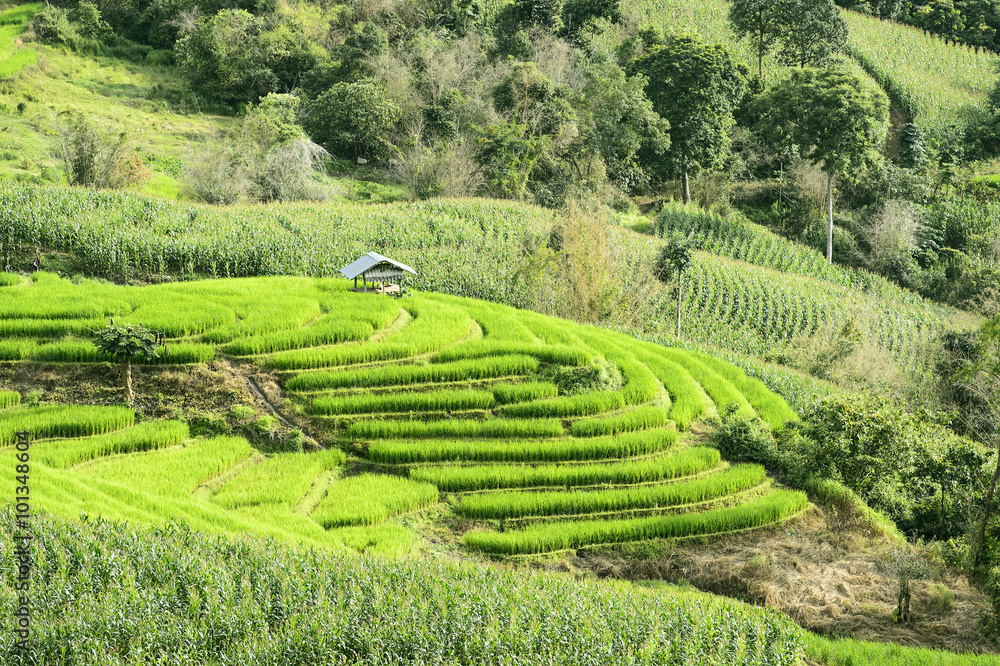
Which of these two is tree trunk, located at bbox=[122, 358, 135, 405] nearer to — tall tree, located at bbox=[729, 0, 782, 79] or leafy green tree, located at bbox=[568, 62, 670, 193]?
leafy green tree, located at bbox=[568, 62, 670, 193]

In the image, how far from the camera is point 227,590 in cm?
894

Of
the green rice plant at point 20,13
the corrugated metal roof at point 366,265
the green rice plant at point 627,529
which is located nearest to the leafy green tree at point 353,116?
the corrugated metal roof at point 366,265

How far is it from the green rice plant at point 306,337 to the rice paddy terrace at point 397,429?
40 mm

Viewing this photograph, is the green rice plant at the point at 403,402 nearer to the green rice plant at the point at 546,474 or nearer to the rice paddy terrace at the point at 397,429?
the rice paddy terrace at the point at 397,429

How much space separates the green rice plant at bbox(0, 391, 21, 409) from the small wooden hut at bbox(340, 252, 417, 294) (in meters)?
8.06

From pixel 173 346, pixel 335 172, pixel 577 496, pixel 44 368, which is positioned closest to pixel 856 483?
pixel 577 496

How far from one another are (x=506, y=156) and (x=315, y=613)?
97.2ft

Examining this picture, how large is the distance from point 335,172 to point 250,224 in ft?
54.5

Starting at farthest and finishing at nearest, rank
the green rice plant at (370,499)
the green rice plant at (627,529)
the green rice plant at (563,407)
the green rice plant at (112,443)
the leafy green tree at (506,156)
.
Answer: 1. the leafy green tree at (506,156)
2. the green rice plant at (563,407)
3. the green rice plant at (112,443)
4. the green rice plant at (370,499)
5. the green rice plant at (627,529)

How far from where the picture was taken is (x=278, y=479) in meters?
13.9

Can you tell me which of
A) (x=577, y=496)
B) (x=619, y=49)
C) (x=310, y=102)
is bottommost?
(x=577, y=496)

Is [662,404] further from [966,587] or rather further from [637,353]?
[966,587]

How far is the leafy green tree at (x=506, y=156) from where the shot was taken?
3541 centimetres

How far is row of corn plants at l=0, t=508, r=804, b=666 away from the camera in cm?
811
